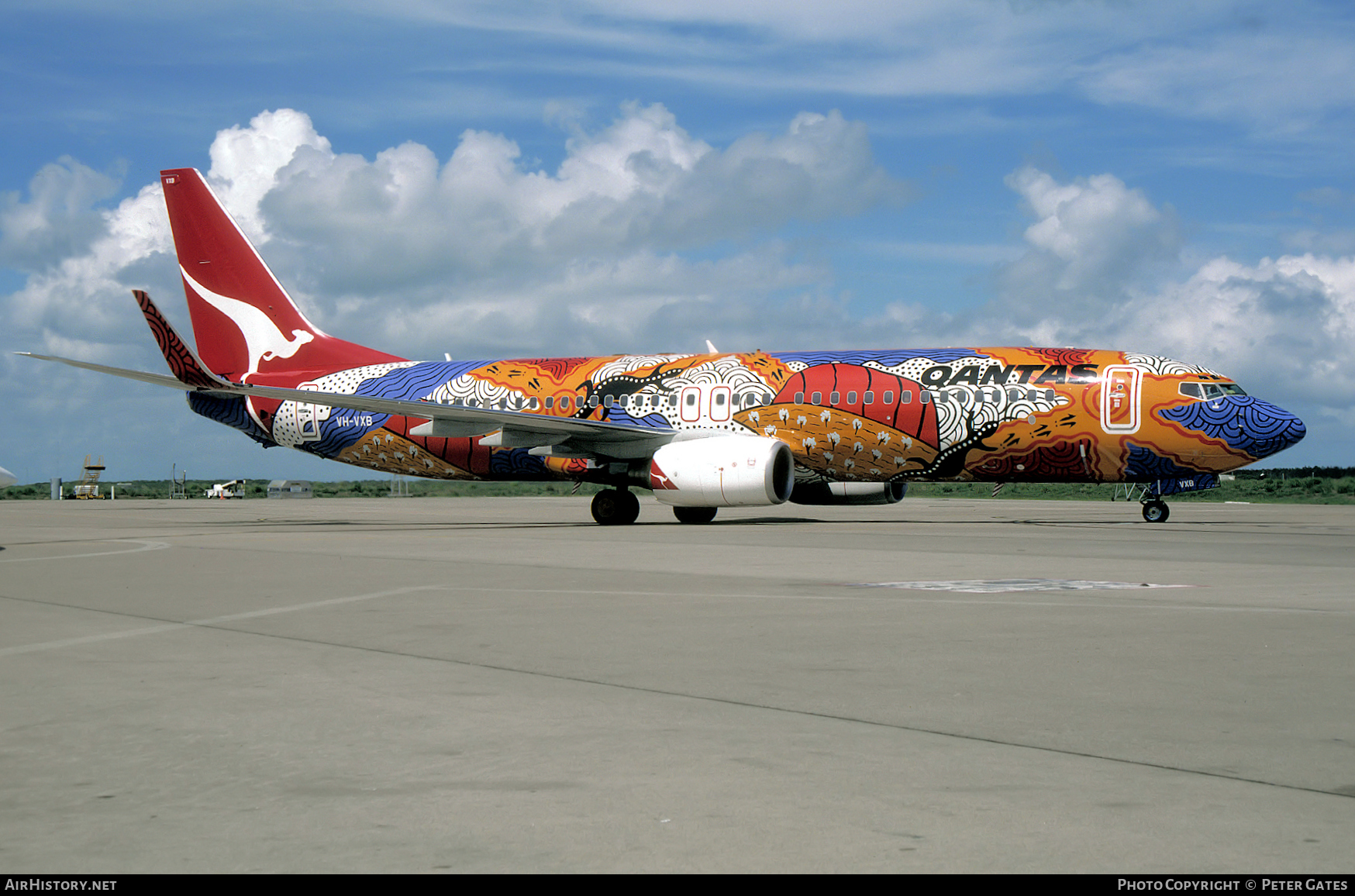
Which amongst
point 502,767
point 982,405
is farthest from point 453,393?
point 502,767

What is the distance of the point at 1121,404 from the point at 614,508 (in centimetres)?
1073

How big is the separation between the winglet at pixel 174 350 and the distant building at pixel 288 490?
1514 inches

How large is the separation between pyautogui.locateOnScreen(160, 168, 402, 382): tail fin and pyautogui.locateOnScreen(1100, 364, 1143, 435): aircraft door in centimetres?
1752

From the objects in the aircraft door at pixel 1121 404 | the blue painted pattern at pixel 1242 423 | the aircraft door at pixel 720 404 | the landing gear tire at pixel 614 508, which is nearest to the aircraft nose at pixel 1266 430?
the blue painted pattern at pixel 1242 423

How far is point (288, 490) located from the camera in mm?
67125

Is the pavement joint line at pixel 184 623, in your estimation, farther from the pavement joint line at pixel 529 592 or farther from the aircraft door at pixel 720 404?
the aircraft door at pixel 720 404

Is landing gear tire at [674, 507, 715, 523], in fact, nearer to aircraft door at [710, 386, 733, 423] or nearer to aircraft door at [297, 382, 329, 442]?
aircraft door at [710, 386, 733, 423]

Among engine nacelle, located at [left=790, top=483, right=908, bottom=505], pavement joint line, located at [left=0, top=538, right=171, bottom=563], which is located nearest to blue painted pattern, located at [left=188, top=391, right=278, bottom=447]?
pavement joint line, located at [left=0, top=538, right=171, bottom=563]

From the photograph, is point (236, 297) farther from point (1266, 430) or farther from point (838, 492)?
point (1266, 430)

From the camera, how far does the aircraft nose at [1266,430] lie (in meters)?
23.7

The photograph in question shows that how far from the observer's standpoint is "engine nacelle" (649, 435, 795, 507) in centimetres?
2356

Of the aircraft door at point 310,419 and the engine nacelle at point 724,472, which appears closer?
the engine nacelle at point 724,472

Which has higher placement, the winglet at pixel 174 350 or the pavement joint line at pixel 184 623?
the winglet at pixel 174 350

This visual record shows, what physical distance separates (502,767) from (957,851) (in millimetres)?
1868
